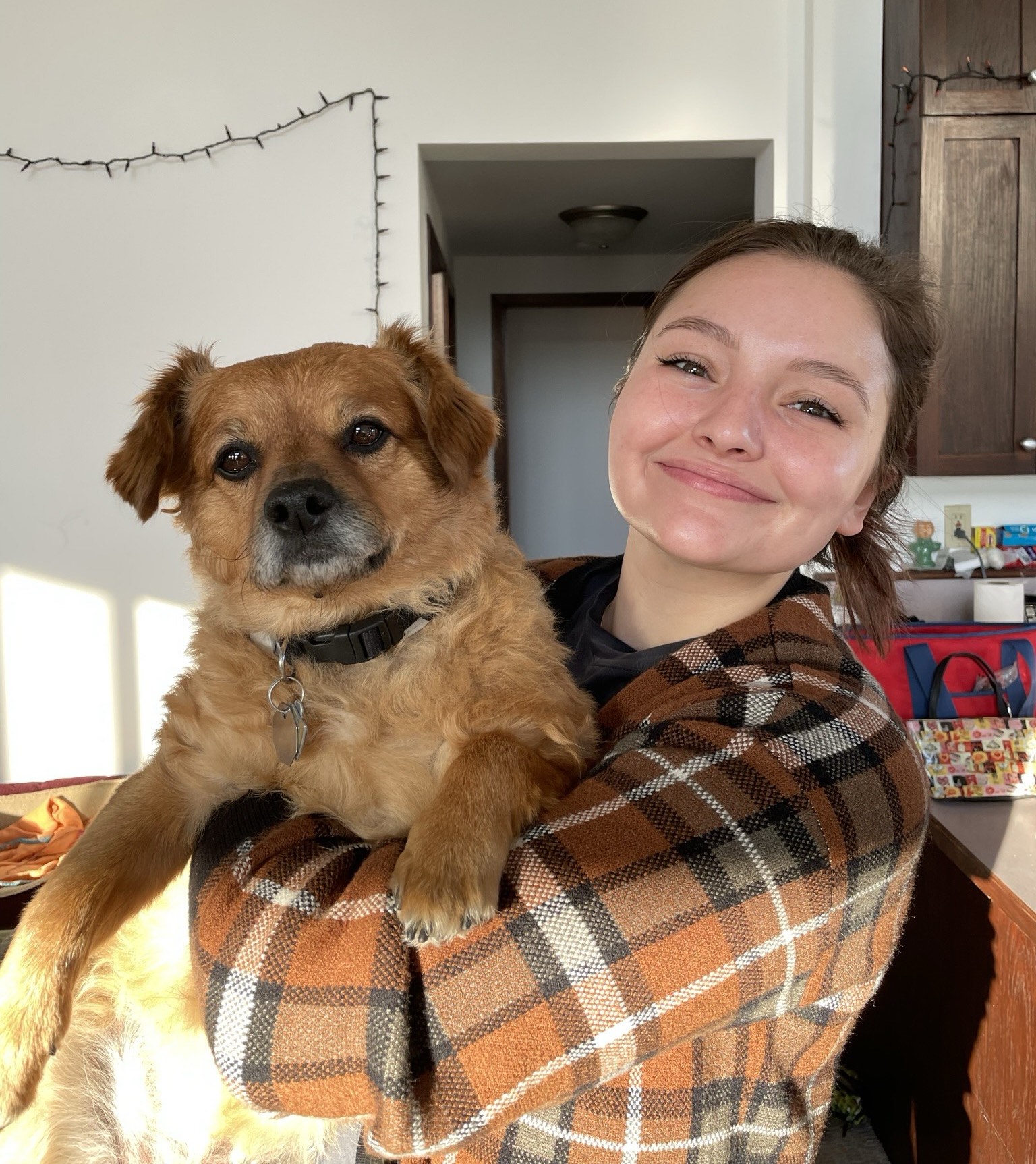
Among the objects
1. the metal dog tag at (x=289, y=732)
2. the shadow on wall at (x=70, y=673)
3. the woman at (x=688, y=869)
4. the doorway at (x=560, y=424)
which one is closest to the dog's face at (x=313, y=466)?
the metal dog tag at (x=289, y=732)

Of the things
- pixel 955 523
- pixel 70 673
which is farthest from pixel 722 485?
pixel 70 673

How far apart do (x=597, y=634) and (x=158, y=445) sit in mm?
776

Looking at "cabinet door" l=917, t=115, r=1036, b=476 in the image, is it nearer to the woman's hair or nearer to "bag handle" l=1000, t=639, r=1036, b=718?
"bag handle" l=1000, t=639, r=1036, b=718

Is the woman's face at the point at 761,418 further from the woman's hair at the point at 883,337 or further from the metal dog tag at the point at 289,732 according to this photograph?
the metal dog tag at the point at 289,732

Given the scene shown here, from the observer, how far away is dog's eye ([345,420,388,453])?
59.1 inches

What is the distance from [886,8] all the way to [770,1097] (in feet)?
12.6

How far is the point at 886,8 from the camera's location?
3461 millimetres

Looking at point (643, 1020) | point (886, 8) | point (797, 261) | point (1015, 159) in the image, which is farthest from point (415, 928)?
point (886, 8)

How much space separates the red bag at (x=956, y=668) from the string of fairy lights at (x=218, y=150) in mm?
2653

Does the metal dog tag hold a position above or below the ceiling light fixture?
below

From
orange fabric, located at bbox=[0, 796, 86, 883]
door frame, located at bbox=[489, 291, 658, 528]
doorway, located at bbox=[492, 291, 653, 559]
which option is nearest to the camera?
orange fabric, located at bbox=[0, 796, 86, 883]

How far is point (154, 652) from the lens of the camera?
389 cm

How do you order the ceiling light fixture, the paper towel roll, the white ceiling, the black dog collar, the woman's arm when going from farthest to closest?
the ceiling light fixture
the white ceiling
the paper towel roll
the black dog collar
the woman's arm

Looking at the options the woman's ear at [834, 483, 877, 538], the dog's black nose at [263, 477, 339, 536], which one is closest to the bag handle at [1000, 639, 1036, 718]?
the woman's ear at [834, 483, 877, 538]
